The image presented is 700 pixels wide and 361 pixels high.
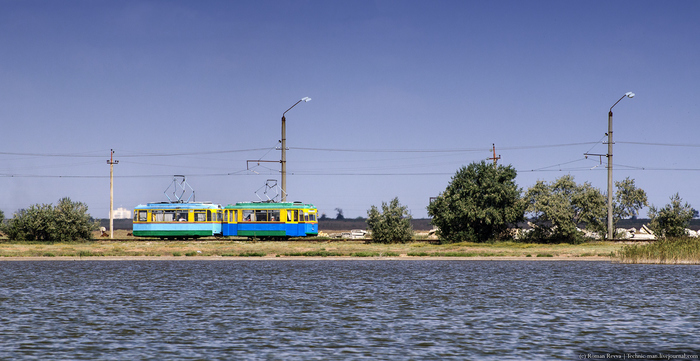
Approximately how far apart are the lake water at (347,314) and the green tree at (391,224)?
803 inches

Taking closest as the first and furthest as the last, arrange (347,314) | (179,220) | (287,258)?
(347,314), (287,258), (179,220)

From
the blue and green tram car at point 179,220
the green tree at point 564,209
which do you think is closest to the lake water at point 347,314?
the green tree at point 564,209

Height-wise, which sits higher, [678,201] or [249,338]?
[678,201]

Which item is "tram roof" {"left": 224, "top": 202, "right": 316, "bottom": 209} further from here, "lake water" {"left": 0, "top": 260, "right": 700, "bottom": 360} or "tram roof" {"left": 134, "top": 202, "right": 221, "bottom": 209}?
"lake water" {"left": 0, "top": 260, "right": 700, "bottom": 360}

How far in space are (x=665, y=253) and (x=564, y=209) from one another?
12753 mm

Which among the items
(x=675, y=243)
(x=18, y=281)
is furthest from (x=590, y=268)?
(x=18, y=281)

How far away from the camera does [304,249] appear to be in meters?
49.2

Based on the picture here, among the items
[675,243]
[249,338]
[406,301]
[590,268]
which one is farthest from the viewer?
[675,243]

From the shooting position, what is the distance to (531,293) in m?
25.2

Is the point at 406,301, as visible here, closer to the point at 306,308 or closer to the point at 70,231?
the point at 306,308

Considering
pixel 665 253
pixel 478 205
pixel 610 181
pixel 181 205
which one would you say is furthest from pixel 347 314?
pixel 181 205

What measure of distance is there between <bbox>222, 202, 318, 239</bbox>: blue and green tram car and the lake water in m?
20.0

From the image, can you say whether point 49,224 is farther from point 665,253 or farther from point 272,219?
point 665,253

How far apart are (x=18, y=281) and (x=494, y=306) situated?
19401mm
